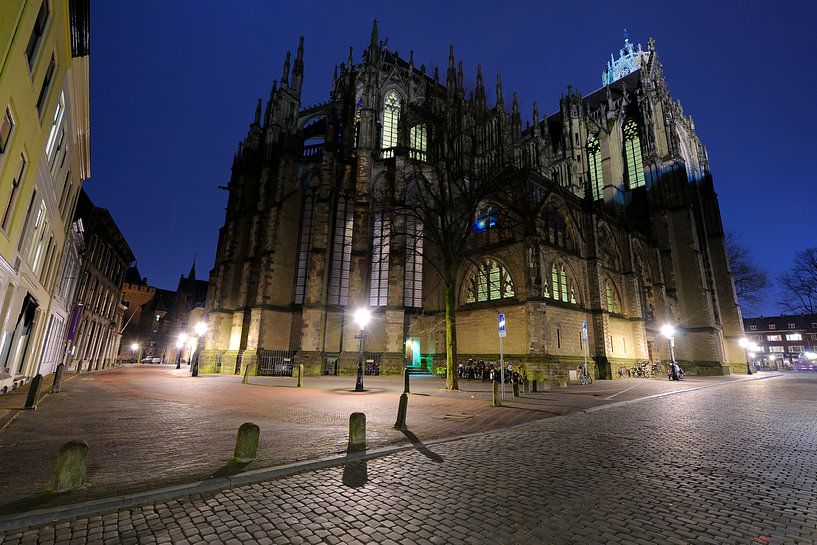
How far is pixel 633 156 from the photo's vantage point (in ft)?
142

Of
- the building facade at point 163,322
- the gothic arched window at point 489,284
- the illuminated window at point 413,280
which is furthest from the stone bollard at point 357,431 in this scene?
the building facade at point 163,322

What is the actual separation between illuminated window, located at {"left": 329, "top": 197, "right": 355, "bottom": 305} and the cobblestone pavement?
2229 centimetres

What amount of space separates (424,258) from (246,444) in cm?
1831

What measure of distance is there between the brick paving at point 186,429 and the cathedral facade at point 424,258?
11.1 meters

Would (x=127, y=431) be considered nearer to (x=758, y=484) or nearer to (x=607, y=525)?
(x=607, y=525)

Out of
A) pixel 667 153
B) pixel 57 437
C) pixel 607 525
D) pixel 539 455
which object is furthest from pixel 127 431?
pixel 667 153

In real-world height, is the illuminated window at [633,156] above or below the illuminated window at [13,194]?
above

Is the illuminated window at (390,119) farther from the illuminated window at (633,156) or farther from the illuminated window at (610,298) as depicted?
the illuminated window at (633,156)

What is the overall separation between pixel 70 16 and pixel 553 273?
25878 millimetres

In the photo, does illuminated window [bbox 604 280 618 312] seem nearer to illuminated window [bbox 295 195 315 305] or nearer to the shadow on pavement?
illuminated window [bbox 295 195 315 305]

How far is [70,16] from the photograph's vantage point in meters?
9.99

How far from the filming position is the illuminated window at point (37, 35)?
324 inches

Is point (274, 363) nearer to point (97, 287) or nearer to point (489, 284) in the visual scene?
point (489, 284)

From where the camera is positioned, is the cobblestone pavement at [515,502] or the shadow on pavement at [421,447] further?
the shadow on pavement at [421,447]
